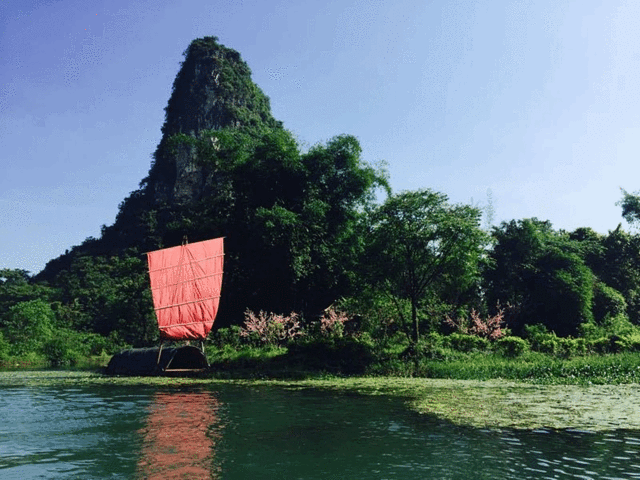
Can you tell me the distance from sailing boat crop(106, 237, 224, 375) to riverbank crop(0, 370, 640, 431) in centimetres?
349

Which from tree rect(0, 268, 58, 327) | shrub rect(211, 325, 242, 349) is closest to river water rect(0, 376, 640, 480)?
shrub rect(211, 325, 242, 349)

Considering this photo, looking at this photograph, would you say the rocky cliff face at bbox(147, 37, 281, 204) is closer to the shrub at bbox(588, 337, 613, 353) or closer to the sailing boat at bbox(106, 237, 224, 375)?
the sailing boat at bbox(106, 237, 224, 375)

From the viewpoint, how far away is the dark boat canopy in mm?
20688

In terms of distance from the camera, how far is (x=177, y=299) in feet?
72.6

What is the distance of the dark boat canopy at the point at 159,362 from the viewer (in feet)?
67.9

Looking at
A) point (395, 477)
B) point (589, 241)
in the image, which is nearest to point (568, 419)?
point (395, 477)

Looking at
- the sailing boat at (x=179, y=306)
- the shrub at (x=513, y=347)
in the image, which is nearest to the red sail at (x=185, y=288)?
the sailing boat at (x=179, y=306)

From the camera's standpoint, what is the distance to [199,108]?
3184 inches

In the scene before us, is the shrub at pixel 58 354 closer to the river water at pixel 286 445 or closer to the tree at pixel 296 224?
the tree at pixel 296 224

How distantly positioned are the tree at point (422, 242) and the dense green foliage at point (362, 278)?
0.05 m

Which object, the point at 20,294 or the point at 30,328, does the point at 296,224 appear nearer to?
the point at 30,328

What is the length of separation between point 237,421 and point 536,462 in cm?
496

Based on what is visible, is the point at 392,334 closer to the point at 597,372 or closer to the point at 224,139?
the point at 597,372

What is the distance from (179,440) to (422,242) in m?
13.4
